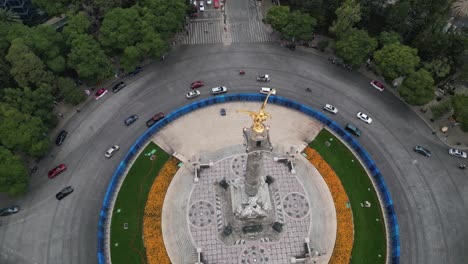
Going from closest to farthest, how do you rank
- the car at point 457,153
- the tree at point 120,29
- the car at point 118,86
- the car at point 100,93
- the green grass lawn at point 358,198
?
the green grass lawn at point 358,198 < the car at point 457,153 < the tree at point 120,29 < the car at point 100,93 < the car at point 118,86

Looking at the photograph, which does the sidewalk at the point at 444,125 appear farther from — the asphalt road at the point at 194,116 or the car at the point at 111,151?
the car at the point at 111,151

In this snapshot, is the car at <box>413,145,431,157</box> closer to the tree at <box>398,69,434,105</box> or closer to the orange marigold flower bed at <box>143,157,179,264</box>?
the tree at <box>398,69,434,105</box>

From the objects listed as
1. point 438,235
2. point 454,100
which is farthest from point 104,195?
point 454,100

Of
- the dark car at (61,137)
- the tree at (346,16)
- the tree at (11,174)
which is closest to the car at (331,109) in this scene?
the tree at (346,16)

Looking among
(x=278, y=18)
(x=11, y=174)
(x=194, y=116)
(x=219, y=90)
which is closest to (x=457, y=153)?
(x=278, y=18)

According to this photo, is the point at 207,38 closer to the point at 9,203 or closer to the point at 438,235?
the point at 9,203

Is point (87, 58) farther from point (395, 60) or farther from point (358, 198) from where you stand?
point (395, 60)
